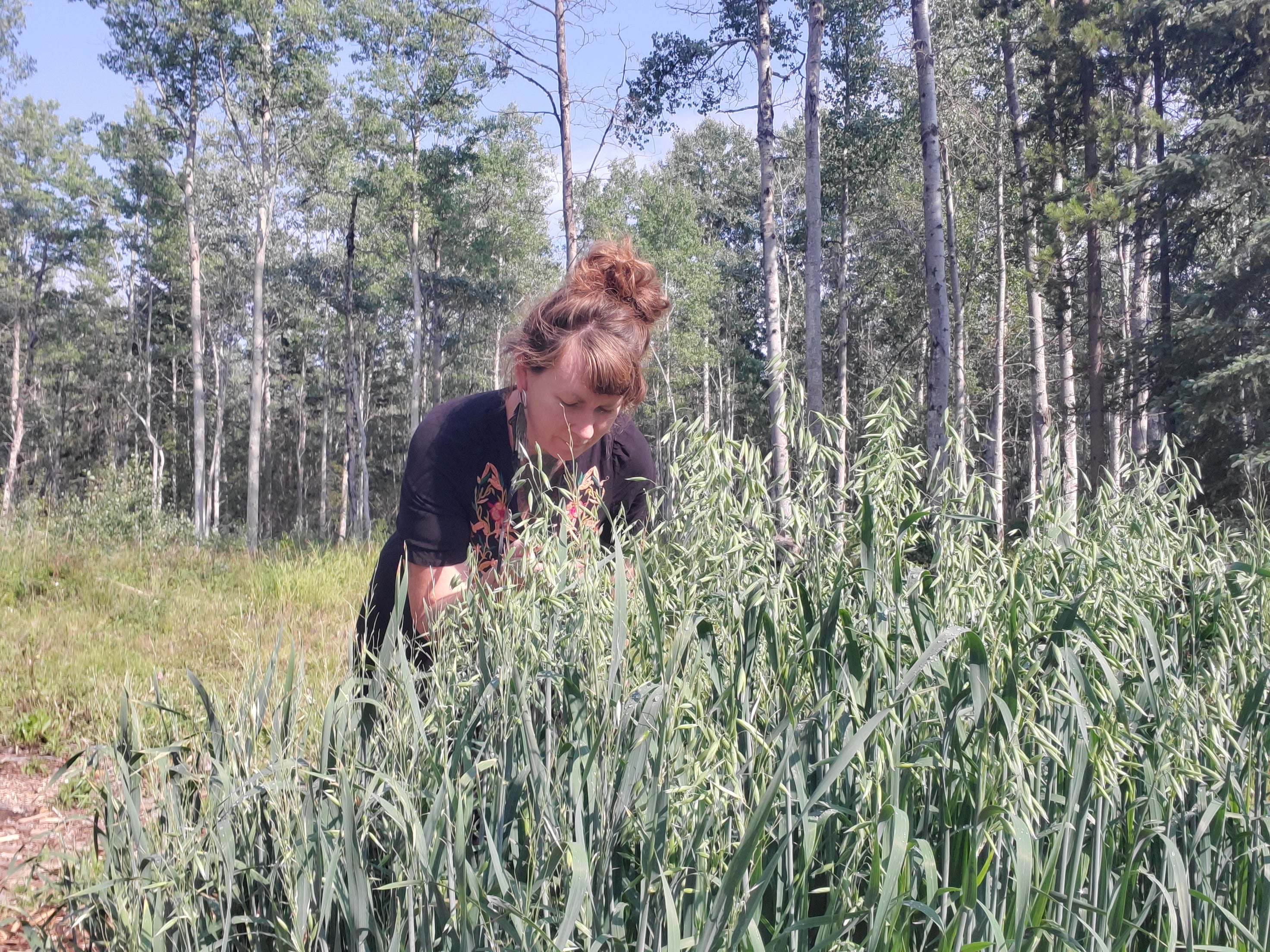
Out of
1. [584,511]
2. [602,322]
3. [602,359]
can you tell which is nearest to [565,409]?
[602,359]

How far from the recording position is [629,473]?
2.40 m

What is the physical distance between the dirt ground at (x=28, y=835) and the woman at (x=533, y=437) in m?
0.81

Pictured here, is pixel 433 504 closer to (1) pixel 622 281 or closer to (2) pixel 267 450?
(1) pixel 622 281

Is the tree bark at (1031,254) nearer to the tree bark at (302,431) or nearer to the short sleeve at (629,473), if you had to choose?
the short sleeve at (629,473)

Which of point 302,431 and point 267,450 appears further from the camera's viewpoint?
point 267,450

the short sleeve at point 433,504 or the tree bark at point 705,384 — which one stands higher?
the tree bark at point 705,384

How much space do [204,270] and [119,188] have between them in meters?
7.63

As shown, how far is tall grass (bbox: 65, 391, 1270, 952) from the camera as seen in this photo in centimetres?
114

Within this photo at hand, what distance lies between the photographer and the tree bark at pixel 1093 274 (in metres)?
14.6

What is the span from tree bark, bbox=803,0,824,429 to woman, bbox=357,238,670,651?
11.1 meters

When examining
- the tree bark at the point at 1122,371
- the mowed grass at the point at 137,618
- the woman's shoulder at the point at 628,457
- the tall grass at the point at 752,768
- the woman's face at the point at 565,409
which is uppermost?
the tree bark at the point at 1122,371

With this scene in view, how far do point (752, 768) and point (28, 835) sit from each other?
9.45 ft

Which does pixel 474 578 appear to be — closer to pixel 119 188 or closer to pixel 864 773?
pixel 864 773

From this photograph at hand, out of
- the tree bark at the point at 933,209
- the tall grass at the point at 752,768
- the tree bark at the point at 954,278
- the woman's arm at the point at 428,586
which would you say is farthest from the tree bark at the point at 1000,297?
the tall grass at the point at 752,768
